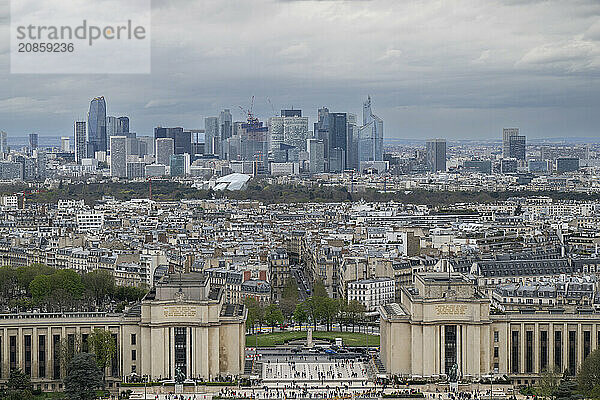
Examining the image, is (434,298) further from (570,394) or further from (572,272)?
(572,272)

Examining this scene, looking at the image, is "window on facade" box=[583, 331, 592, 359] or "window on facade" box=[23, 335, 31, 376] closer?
"window on facade" box=[23, 335, 31, 376]

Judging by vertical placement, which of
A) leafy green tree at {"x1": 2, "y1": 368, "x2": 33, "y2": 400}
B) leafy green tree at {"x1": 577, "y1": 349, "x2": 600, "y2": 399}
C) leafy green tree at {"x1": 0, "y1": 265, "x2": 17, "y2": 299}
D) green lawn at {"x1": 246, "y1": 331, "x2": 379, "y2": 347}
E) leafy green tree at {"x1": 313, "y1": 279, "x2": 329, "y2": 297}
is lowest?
green lawn at {"x1": 246, "y1": 331, "x2": 379, "y2": 347}

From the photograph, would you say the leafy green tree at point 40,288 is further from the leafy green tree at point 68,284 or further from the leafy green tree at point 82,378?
the leafy green tree at point 82,378

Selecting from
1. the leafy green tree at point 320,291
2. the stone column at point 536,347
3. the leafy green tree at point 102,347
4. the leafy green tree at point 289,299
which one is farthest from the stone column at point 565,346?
the leafy green tree at point 102,347

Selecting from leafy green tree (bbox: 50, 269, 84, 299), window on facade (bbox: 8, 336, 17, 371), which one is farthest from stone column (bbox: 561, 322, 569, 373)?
leafy green tree (bbox: 50, 269, 84, 299)

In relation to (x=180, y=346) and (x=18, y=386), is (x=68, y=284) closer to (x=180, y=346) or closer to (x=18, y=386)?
(x=180, y=346)

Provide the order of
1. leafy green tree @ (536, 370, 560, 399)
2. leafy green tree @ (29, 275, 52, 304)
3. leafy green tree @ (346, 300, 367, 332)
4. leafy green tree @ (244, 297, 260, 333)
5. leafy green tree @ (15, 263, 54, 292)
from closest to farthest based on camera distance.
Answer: leafy green tree @ (536, 370, 560, 399) → leafy green tree @ (244, 297, 260, 333) → leafy green tree @ (346, 300, 367, 332) → leafy green tree @ (29, 275, 52, 304) → leafy green tree @ (15, 263, 54, 292)

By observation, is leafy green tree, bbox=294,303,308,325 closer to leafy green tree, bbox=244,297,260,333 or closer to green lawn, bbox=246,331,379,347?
green lawn, bbox=246,331,379,347
